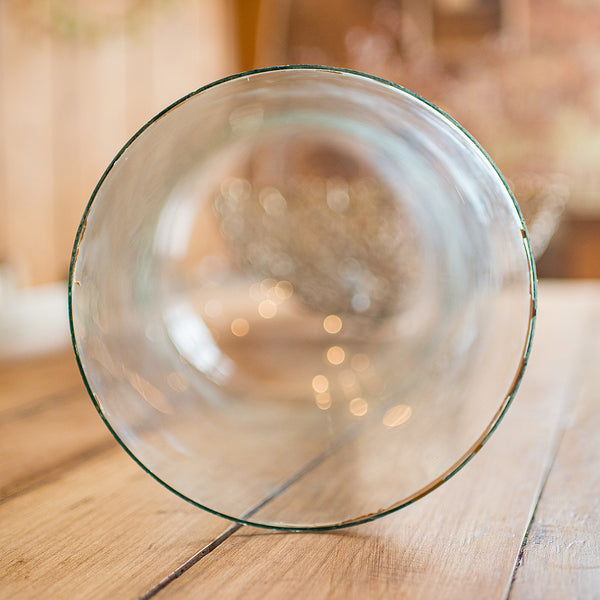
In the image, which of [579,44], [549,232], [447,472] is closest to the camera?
[447,472]

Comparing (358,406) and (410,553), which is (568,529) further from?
(358,406)

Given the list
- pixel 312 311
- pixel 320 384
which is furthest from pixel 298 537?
pixel 312 311

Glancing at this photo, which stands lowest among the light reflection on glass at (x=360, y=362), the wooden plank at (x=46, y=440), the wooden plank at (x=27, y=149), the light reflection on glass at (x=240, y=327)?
the wooden plank at (x=46, y=440)

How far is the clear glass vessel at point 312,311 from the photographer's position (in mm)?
432

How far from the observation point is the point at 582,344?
1256 millimetres

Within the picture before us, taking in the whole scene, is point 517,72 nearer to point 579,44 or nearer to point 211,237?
point 579,44

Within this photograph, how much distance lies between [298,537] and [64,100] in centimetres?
175

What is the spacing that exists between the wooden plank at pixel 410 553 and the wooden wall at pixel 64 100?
1.49m

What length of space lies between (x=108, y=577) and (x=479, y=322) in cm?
53

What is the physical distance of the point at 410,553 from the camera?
438 mm

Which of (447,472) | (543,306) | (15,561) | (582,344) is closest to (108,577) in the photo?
(15,561)

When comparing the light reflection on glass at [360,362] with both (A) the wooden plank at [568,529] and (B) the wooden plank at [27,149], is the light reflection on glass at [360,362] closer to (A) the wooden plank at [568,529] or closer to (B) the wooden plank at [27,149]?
(A) the wooden plank at [568,529]

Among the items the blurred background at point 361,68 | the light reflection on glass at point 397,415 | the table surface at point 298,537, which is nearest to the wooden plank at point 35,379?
the table surface at point 298,537

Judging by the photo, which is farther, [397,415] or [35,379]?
[35,379]
